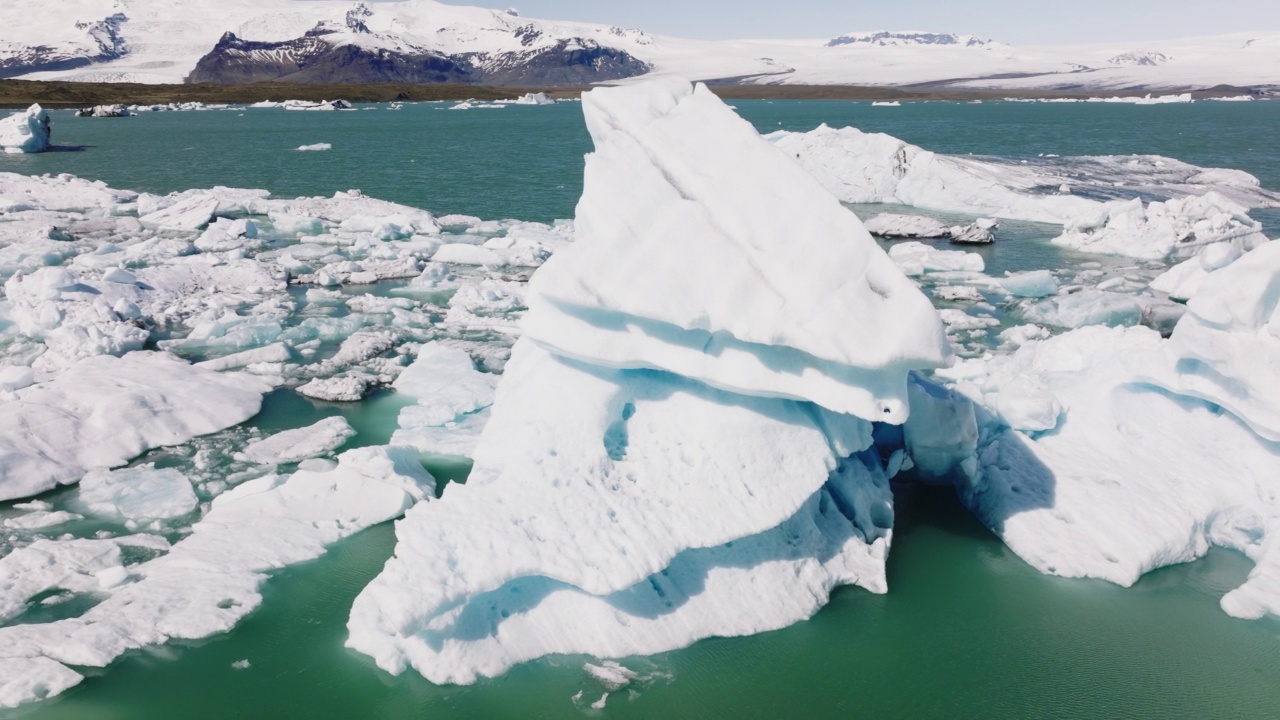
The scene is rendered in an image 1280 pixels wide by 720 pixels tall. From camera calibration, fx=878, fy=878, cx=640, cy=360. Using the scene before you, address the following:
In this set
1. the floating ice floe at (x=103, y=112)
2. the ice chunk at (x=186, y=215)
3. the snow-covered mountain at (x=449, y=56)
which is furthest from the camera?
the snow-covered mountain at (x=449, y=56)

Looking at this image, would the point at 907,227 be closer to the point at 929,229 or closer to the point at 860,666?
the point at 929,229

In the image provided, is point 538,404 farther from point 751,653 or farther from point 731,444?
point 751,653

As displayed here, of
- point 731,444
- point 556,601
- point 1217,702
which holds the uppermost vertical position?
point 731,444

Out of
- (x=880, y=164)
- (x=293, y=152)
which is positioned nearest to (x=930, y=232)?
(x=880, y=164)

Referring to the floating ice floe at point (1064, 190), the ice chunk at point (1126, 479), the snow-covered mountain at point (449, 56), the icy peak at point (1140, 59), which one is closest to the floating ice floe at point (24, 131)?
the floating ice floe at point (1064, 190)

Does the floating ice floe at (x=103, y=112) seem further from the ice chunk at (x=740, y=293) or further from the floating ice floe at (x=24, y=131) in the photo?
the ice chunk at (x=740, y=293)

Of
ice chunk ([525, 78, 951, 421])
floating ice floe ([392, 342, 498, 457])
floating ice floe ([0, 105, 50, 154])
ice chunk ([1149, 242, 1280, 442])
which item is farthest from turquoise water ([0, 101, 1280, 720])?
floating ice floe ([0, 105, 50, 154])

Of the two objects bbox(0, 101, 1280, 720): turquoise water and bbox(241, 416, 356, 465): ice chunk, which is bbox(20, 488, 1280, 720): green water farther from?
bbox(241, 416, 356, 465): ice chunk
